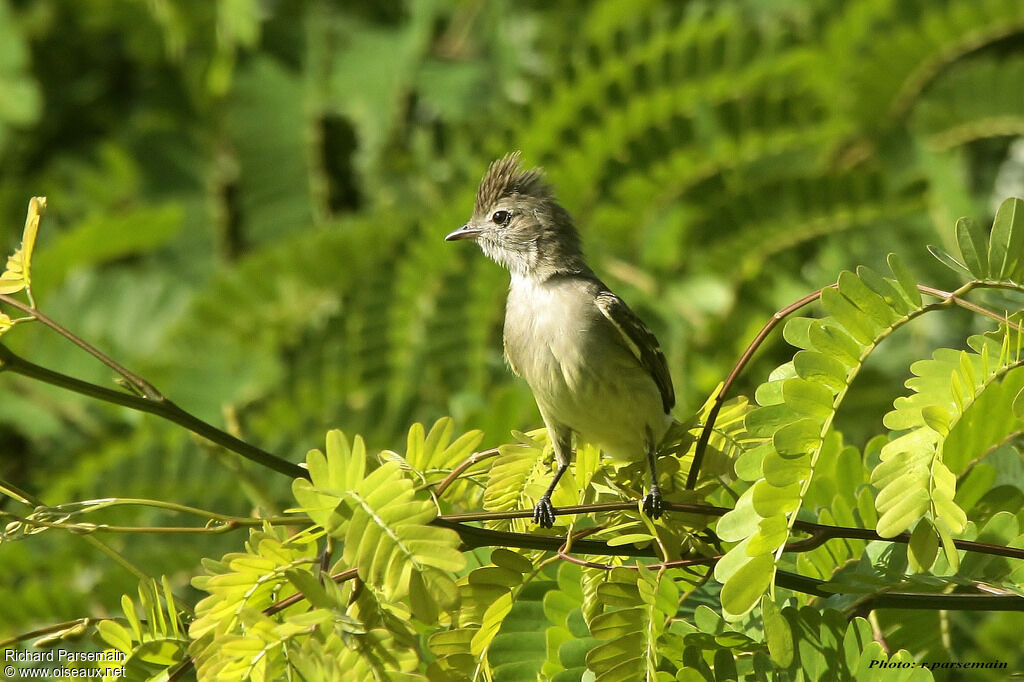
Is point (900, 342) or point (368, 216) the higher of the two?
point (368, 216)

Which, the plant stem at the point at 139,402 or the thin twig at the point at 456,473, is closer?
the plant stem at the point at 139,402

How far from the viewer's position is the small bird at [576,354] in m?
3.42

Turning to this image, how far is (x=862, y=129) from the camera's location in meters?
6.20

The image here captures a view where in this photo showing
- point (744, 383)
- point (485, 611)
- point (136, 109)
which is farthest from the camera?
point (136, 109)

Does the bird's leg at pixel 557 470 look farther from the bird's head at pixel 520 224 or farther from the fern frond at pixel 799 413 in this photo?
the bird's head at pixel 520 224

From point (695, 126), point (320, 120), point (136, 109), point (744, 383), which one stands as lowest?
point (744, 383)

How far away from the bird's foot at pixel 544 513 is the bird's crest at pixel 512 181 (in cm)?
215

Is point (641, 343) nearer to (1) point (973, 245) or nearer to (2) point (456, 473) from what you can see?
(2) point (456, 473)

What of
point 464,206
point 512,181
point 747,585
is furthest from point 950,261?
point 464,206

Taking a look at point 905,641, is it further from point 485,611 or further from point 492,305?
point 492,305

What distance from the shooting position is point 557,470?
291 centimetres

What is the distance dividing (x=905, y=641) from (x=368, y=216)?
14.5 ft

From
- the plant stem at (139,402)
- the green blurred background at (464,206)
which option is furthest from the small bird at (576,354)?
the plant stem at (139,402)

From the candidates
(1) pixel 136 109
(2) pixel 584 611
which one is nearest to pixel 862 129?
(2) pixel 584 611
